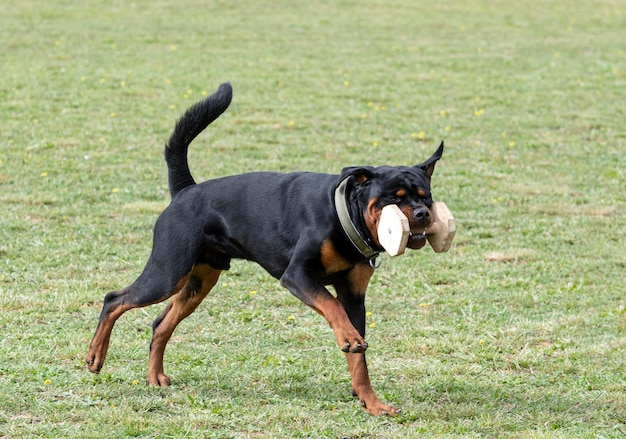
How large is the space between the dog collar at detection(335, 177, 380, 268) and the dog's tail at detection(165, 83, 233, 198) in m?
1.15

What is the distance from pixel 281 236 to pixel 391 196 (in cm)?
78

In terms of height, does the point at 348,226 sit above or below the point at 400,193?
below

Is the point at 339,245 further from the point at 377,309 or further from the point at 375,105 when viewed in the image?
the point at 375,105

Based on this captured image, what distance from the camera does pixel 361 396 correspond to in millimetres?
5102

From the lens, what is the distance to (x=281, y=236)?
5.23 m

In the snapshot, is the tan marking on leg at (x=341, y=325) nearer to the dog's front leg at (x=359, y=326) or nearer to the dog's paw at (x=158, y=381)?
the dog's front leg at (x=359, y=326)

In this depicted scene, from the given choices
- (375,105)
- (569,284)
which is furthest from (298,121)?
(569,284)

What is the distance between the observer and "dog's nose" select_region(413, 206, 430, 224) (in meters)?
4.64

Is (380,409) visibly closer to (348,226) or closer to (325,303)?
(325,303)

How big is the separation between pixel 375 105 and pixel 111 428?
10689 millimetres

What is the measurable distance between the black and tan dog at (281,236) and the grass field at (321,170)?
0.44 meters

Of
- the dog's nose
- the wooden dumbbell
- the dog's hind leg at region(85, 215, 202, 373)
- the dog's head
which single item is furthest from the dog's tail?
the dog's nose

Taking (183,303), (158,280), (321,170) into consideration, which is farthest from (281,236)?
(321,170)

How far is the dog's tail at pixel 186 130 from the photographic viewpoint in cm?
571
